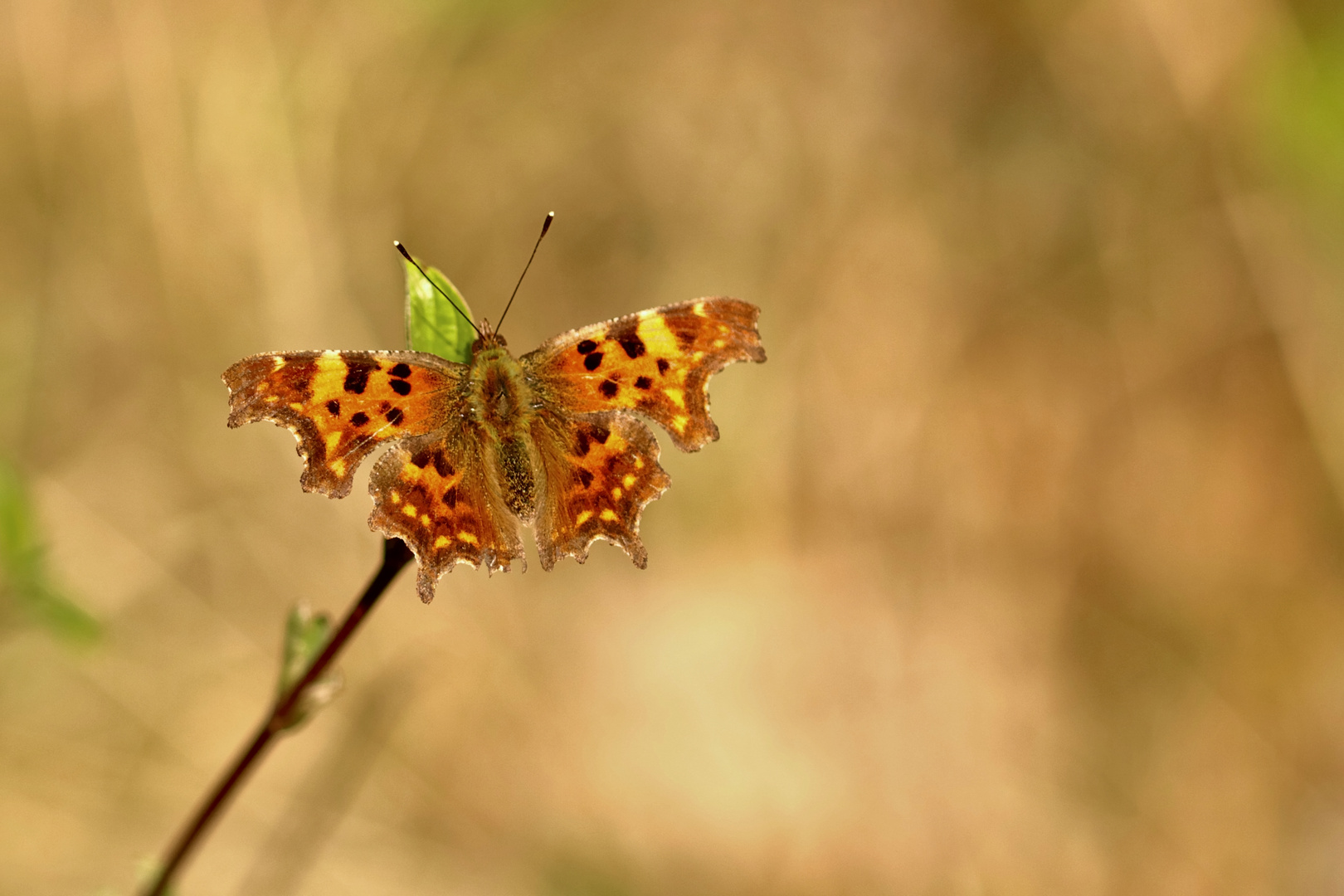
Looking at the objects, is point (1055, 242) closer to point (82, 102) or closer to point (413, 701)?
point (413, 701)

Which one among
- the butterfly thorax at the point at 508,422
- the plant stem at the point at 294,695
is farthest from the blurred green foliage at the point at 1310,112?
the plant stem at the point at 294,695

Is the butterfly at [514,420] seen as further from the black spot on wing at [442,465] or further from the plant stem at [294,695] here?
the plant stem at [294,695]

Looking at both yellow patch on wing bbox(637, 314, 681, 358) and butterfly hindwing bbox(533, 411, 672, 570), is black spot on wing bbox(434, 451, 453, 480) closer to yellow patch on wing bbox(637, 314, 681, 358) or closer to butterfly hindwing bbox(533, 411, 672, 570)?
butterfly hindwing bbox(533, 411, 672, 570)

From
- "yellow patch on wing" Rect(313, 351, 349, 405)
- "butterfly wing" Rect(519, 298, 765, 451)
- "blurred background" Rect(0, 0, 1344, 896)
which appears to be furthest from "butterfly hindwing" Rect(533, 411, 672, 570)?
"blurred background" Rect(0, 0, 1344, 896)

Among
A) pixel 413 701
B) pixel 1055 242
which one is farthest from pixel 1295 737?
pixel 413 701

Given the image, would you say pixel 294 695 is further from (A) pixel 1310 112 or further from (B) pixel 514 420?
(A) pixel 1310 112

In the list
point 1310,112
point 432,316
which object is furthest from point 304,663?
point 1310,112
